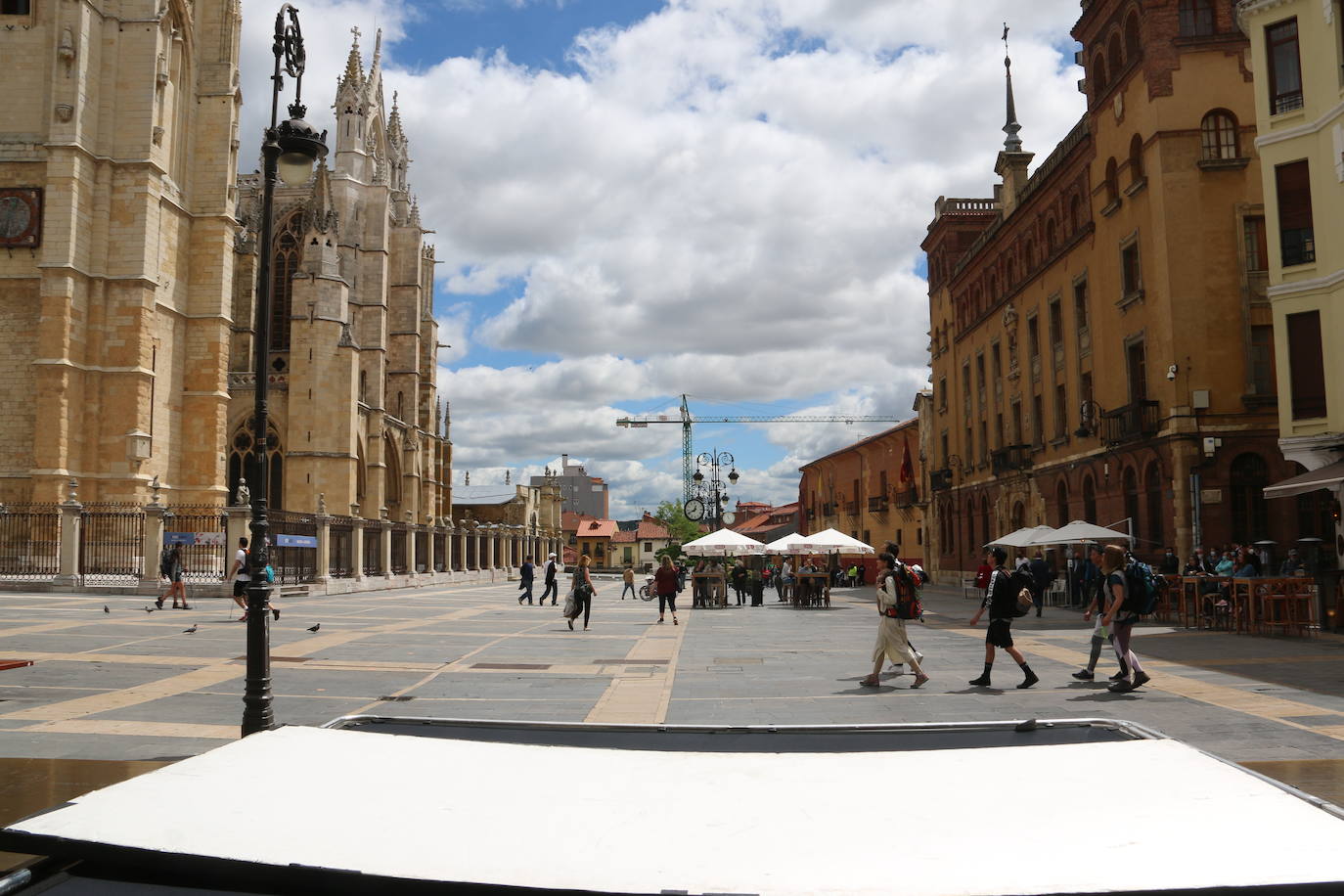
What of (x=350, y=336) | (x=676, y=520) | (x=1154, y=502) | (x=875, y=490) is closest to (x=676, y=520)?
(x=676, y=520)

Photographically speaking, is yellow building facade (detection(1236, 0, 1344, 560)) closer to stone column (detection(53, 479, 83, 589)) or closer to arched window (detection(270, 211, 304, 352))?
stone column (detection(53, 479, 83, 589))

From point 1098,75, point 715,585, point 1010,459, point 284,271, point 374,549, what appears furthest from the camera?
point 284,271

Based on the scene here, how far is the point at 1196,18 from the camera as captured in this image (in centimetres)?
2561

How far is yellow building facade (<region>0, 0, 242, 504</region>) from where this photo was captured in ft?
101

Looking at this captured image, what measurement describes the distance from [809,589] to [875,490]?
3312 cm

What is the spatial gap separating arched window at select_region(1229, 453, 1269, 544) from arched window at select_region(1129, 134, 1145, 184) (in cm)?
824

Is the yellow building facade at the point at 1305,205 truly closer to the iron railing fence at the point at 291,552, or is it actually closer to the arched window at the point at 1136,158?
the arched window at the point at 1136,158

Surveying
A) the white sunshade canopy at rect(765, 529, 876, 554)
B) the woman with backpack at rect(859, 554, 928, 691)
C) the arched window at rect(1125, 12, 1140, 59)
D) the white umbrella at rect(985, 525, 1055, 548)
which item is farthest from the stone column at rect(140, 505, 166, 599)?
the arched window at rect(1125, 12, 1140, 59)

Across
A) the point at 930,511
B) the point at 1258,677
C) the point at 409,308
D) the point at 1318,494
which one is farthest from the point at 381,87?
the point at 1258,677

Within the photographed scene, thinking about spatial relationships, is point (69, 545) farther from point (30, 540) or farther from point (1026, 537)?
point (1026, 537)

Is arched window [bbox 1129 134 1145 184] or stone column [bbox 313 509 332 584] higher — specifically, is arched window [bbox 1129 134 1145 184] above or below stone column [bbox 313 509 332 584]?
above

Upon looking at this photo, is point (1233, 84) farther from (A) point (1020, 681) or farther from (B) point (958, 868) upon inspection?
(B) point (958, 868)

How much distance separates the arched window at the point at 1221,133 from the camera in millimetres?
25062

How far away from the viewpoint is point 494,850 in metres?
Answer: 2.06
